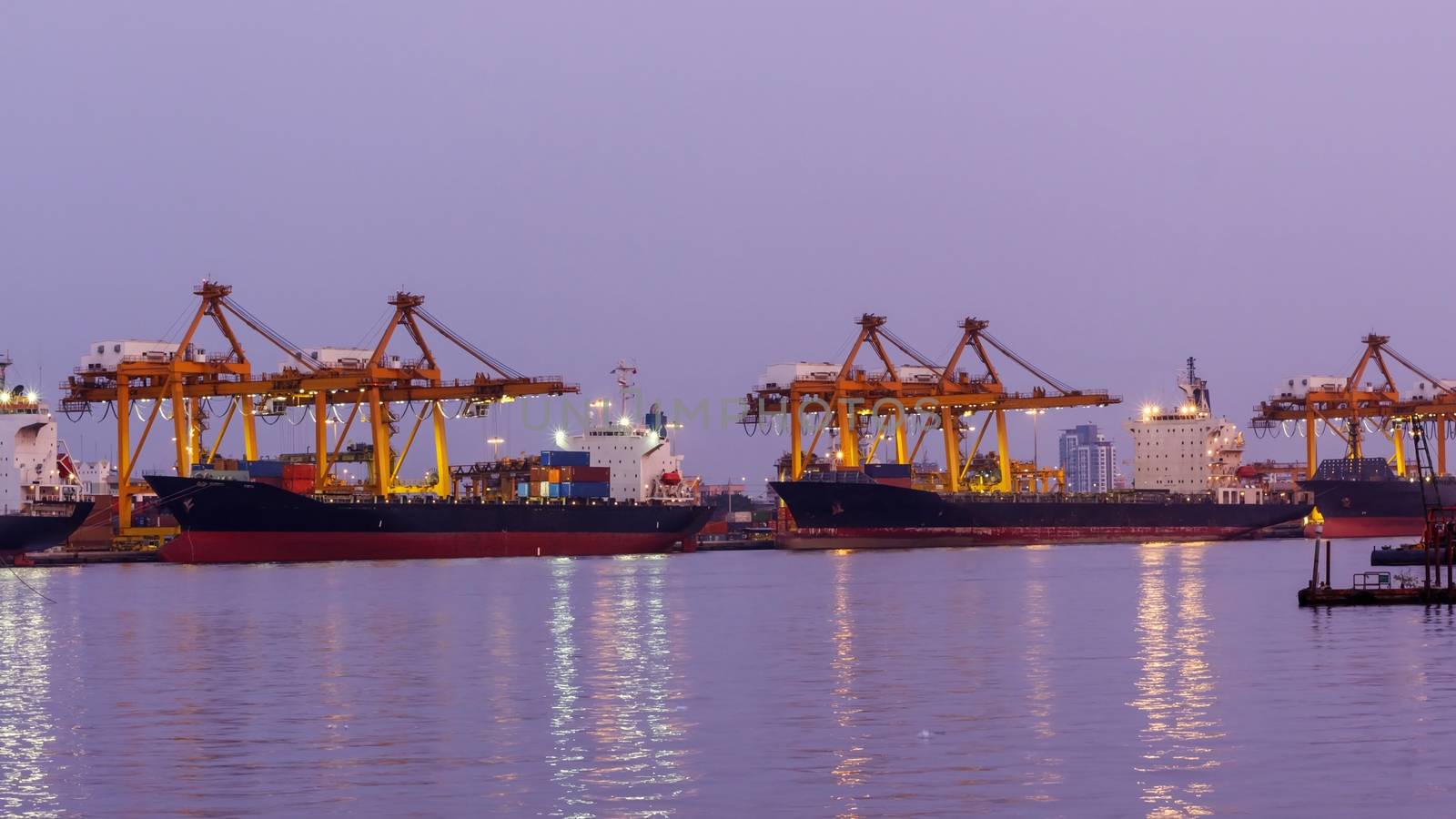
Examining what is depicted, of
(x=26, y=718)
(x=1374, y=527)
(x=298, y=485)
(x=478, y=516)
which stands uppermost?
(x=298, y=485)

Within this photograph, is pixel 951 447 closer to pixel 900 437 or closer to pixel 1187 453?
pixel 900 437

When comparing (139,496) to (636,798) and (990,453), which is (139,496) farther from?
(636,798)

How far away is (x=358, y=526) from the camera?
245ft

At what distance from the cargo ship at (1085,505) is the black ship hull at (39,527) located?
104 ft

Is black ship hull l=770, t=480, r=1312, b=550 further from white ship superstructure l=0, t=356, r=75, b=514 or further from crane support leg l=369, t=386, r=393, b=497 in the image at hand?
white ship superstructure l=0, t=356, r=75, b=514

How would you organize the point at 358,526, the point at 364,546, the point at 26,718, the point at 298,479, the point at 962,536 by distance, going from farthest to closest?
the point at 962,536 → the point at 298,479 → the point at 364,546 → the point at 358,526 → the point at 26,718

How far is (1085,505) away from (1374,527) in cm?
1730

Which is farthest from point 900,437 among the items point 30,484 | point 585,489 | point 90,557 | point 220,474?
point 30,484

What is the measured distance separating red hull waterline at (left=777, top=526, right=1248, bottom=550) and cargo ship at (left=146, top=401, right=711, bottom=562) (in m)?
6.31

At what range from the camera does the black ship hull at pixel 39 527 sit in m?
68.8

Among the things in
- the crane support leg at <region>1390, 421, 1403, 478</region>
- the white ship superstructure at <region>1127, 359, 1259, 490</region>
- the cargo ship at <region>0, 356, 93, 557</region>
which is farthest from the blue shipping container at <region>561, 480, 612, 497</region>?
the crane support leg at <region>1390, 421, 1403, 478</region>

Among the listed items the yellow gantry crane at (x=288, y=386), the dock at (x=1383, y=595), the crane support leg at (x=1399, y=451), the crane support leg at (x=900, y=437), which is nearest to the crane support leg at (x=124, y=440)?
the yellow gantry crane at (x=288, y=386)

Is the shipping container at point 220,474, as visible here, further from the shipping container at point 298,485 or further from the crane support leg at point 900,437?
the crane support leg at point 900,437

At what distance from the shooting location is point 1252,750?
1892cm
